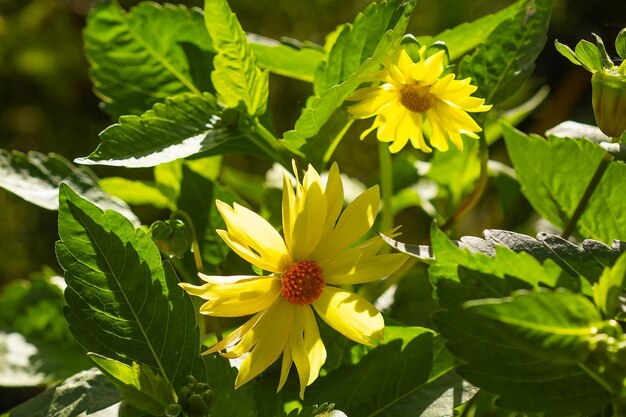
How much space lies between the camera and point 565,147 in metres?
0.51

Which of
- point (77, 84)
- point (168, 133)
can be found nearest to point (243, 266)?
point (168, 133)

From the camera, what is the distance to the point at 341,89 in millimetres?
431

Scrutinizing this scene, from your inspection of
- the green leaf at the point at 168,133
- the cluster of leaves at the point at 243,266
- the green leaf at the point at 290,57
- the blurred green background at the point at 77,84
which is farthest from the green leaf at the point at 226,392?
the blurred green background at the point at 77,84

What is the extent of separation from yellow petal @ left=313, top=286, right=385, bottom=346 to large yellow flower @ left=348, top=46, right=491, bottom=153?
0.32 ft

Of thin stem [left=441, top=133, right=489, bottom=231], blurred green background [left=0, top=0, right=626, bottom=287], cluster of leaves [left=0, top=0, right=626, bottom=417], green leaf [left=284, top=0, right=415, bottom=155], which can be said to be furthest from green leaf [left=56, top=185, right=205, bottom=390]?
blurred green background [left=0, top=0, right=626, bottom=287]

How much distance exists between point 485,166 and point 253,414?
0.24m

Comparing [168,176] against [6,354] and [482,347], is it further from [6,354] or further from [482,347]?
Result: [482,347]

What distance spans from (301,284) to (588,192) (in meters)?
0.19

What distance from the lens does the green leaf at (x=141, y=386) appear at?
0.37m

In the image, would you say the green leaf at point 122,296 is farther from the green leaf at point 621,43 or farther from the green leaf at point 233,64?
the green leaf at point 621,43

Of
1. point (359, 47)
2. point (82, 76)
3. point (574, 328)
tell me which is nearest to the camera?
point (574, 328)

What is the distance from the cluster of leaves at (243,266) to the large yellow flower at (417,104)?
0.7 inches

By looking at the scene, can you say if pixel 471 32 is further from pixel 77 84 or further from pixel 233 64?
pixel 77 84

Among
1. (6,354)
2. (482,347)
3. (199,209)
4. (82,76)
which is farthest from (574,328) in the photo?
(82,76)
